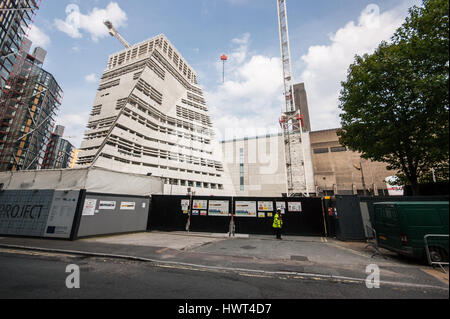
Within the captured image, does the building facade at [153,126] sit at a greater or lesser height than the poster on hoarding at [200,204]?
greater

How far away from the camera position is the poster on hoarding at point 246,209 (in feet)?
48.5

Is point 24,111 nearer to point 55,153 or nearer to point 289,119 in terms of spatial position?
point 55,153

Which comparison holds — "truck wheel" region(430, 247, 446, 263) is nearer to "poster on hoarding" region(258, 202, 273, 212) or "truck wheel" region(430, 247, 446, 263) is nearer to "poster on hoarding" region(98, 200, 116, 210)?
"poster on hoarding" region(258, 202, 273, 212)

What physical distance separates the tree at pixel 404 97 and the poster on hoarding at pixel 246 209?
357 inches

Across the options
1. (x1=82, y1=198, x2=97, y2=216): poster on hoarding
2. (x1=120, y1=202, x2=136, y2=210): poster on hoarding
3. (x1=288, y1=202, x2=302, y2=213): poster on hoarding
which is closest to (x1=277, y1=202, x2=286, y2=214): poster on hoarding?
(x1=288, y1=202, x2=302, y2=213): poster on hoarding

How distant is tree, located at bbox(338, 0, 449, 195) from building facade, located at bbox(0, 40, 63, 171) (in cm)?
5337

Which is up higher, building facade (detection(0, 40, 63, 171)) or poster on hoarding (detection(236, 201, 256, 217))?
building facade (detection(0, 40, 63, 171))

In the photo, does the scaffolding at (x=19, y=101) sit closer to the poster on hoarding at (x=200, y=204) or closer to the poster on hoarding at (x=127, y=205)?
the poster on hoarding at (x=127, y=205)

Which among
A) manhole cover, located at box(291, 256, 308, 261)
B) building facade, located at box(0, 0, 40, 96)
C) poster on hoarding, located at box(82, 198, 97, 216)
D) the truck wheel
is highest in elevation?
building facade, located at box(0, 0, 40, 96)

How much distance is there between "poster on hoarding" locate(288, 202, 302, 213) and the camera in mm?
14234

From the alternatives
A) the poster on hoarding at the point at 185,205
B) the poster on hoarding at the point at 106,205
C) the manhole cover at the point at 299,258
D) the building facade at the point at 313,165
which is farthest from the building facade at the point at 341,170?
the poster on hoarding at the point at 106,205

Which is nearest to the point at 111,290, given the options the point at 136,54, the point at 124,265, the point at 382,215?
the point at 124,265
